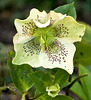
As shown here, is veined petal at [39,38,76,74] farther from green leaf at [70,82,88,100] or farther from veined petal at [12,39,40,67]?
green leaf at [70,82,88,100]

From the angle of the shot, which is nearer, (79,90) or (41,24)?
(41,24)

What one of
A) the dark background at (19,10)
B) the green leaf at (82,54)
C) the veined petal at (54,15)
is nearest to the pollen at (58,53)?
the veined petal at (54,15)

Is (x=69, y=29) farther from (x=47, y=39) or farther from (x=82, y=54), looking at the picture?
(x=82, y=54)

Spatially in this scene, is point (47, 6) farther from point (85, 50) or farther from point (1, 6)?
point (85, 50)

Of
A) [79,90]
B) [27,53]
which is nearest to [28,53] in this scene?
[27,53]

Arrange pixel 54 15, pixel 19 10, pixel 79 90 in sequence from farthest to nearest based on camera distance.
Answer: pixel 19 10, pixel 79 90, pixel 54 15

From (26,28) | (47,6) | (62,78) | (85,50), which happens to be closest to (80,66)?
(85,50)
